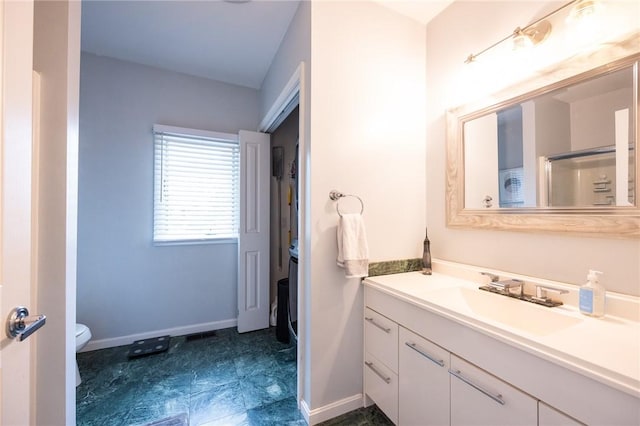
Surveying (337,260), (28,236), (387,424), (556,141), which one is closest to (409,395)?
(387,424)

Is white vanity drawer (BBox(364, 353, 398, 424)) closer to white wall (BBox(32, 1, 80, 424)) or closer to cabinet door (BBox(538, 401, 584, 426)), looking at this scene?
cabinet door (BBox(538, 401, 584, 426))

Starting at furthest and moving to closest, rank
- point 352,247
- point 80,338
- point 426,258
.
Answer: point 80,338, point 426,258, point 352,247

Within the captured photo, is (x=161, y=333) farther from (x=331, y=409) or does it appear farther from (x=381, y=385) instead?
(x=381, y=385)

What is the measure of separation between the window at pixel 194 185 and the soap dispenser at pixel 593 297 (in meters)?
2.60

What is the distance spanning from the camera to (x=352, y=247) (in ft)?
4.55

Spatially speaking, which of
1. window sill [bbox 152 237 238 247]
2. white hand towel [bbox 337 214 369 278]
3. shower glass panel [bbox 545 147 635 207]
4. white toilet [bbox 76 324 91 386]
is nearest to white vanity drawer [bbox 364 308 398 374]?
white hand towel [bbox 337 214 369 278]

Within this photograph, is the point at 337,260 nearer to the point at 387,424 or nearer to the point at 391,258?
the point at 391,258

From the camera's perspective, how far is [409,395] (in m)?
1.21

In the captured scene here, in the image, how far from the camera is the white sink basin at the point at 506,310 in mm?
987

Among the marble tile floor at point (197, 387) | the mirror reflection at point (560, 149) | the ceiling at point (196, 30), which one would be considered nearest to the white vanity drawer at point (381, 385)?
the marble tile floor at point (197, 387)

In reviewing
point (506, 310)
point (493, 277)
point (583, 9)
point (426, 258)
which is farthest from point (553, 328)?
point (583, 9)

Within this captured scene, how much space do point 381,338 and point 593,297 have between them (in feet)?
2.98

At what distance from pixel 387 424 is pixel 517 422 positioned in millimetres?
854

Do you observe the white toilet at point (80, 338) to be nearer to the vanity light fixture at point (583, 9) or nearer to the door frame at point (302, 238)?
the door frame at point (302, 238)
